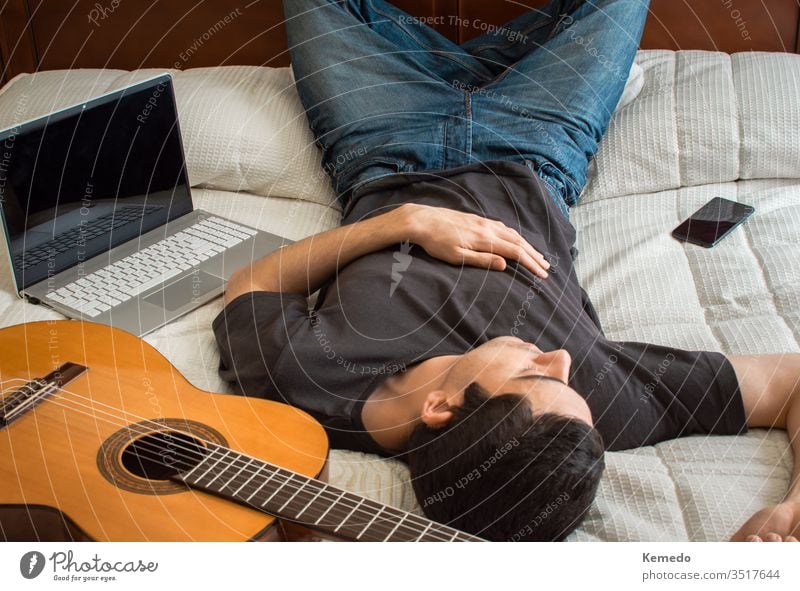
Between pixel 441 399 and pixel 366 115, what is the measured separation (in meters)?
0.50

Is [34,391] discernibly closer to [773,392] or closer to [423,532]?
[423,532]

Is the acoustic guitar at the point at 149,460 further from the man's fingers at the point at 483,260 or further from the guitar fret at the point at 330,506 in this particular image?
the man's fingers at the point at 483,260

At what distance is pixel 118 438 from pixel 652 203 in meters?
0.69

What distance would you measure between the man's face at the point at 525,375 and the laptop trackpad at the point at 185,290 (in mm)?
317

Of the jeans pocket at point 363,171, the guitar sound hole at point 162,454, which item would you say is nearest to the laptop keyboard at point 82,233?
the jeans pocket at point 363,171

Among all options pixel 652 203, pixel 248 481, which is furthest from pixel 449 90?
pixel 248 481

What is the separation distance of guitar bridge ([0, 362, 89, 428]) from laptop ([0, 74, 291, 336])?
0.13 metres

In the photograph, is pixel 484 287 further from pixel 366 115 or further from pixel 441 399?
pixel 366 115

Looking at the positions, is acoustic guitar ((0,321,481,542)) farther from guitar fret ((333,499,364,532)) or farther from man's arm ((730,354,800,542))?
man's arm ((730,354,800,542))

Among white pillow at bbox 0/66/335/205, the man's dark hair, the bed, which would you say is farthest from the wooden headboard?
the man's dark hair

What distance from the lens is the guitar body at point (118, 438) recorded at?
57 centimetres

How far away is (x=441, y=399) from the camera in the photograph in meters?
0.67

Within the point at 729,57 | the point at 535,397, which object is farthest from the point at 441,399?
the point at 729,57

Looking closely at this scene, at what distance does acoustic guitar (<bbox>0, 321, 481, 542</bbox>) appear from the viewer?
0.57m
